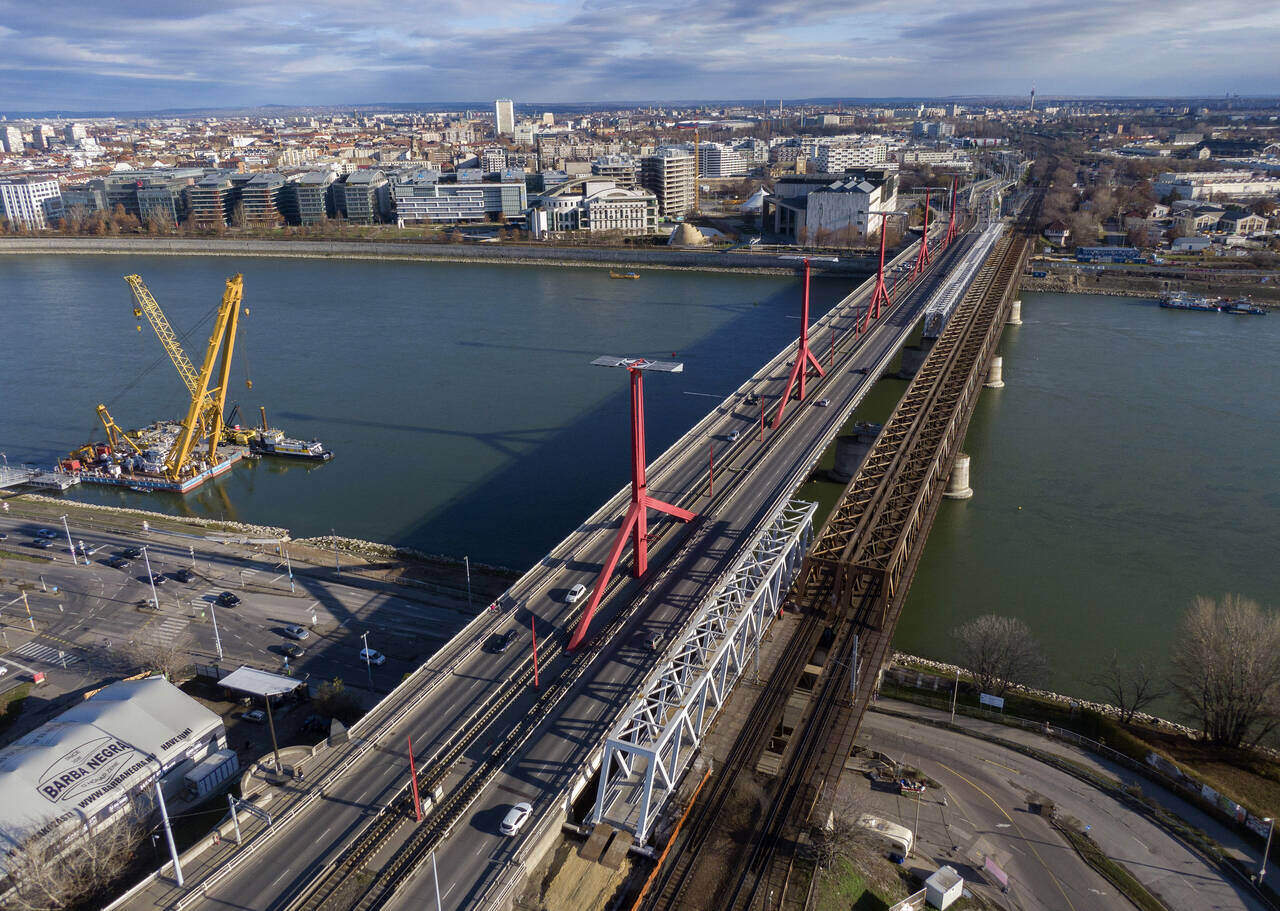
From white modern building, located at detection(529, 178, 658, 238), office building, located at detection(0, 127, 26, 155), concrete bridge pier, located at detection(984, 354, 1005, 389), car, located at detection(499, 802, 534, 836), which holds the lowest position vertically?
concrete bridge pier, located at detection(984, 354, 1005, 389)

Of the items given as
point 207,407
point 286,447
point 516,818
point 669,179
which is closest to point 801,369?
point 286,447

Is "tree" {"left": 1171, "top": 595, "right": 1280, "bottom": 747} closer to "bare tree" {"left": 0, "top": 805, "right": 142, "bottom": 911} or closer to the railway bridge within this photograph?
the railway bridge

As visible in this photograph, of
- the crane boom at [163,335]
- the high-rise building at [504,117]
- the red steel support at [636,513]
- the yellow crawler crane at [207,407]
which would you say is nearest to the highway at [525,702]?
the red steel support at [636,513]

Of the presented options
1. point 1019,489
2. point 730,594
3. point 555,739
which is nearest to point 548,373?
point 1019,489

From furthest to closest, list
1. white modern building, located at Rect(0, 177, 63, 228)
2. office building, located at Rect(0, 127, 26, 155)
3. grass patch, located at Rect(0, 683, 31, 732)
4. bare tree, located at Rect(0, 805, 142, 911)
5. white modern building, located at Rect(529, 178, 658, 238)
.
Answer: office building, located at Rect(0, 127, 26, 155) < white modern building, located at Rect(0, 177, 63, 228) < white modern building, located at Rect(529, 178, 658, 238) < grass patch, located at Rect(0, 683, 31, 732) < bare tree, located at Rect(0, 805, 142, 911)

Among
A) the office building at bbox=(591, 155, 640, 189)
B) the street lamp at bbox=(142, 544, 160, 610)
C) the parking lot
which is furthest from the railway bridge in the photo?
the office building at bbox=(591, 155, 640, 189)

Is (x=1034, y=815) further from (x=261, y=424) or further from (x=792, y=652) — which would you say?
(x=261, y=424)

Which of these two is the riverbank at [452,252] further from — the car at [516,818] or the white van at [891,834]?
Result: the car at [516,818]
